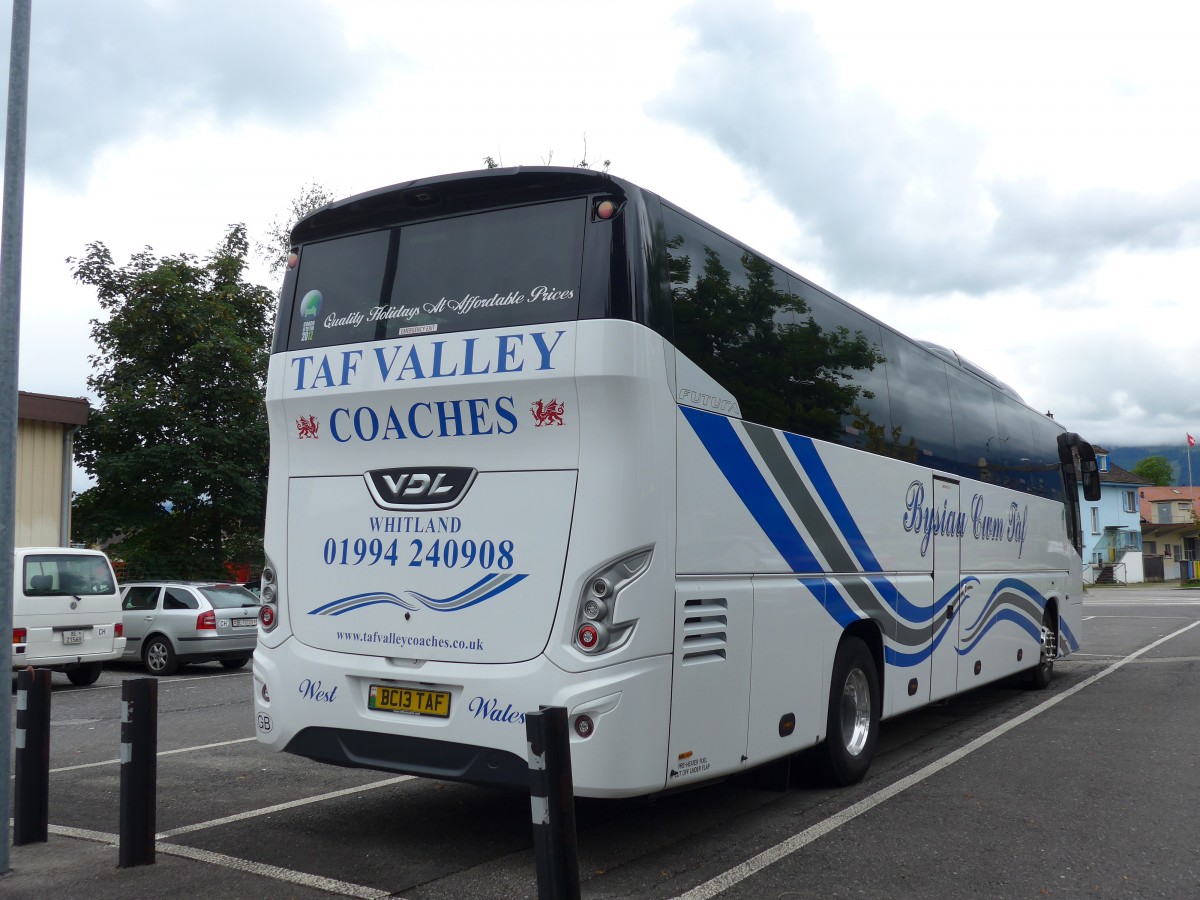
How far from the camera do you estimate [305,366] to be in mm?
6445

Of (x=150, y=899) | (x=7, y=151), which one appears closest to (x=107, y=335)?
(x=7, y=151)

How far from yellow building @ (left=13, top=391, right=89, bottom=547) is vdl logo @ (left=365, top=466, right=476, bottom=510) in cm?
1794

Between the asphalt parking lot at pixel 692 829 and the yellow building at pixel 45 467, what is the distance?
1308 cm

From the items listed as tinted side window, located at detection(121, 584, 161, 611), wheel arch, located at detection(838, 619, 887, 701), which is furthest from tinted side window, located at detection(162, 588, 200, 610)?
wheel arch, located at detection(838, 619, 887, 701)

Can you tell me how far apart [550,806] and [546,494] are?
157cm

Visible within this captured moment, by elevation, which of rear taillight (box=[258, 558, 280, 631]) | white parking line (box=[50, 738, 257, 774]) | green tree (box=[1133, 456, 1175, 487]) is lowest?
white parking line (box=[50, 738, 257, 774])

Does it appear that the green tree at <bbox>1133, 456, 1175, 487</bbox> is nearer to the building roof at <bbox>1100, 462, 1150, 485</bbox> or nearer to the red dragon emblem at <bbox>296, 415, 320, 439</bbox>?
the building roof at <bbox>1100, 462, 1150, 485</bbox>

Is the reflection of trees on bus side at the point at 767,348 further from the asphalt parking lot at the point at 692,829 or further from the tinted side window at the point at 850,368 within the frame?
the asphalt parking lot at the point at 692,829

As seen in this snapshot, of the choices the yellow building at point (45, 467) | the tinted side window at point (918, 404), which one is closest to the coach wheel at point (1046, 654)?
the tinted side window at point (918, 404)

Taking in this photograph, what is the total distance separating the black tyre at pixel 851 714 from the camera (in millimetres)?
7302

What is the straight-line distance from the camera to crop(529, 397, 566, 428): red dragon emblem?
555 centimetres

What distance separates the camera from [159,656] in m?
17.3

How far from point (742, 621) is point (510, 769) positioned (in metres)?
1.59

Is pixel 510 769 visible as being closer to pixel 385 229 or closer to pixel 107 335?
pixel 385 229
